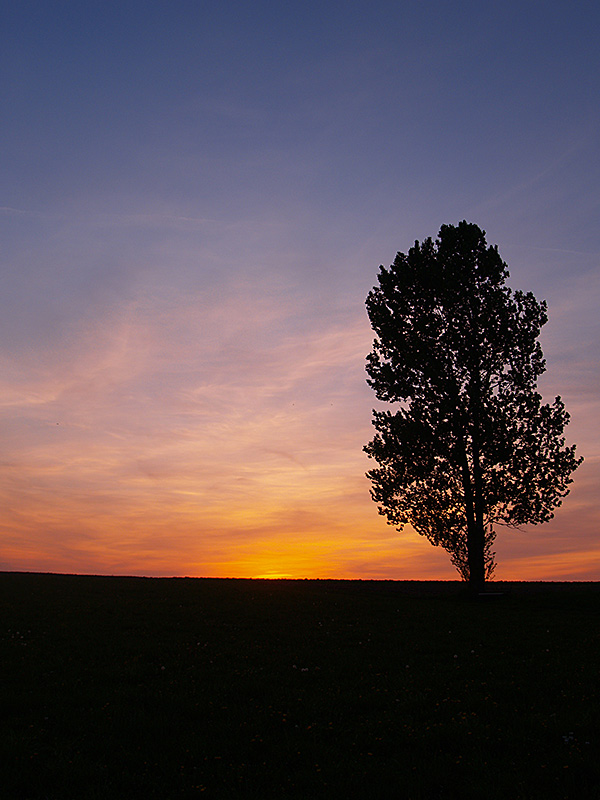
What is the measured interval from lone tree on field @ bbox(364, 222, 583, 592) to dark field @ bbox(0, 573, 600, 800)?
35.1ft

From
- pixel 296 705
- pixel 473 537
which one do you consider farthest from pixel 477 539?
pixel 296 705

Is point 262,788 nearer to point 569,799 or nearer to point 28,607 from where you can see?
point 569,799

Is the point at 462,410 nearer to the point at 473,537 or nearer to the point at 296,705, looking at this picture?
the point at 473,537

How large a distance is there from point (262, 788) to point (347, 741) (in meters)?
2.48

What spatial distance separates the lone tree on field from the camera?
117 feet

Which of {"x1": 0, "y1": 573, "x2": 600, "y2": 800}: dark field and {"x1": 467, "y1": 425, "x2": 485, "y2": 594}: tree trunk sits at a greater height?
{"x1": 467, "y1": 425, "x2": 485, "y2": 594}: tree trunk

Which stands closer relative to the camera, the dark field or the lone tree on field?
the dark field

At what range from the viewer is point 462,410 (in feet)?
119

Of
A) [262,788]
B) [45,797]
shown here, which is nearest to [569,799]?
[262,788]

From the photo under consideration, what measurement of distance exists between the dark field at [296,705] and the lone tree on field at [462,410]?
1070 cm

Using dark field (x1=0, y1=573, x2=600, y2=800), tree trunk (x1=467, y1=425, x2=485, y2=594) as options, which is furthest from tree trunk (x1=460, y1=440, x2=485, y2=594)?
dark field (x1=0, y1=573, x2=600, y2=800)

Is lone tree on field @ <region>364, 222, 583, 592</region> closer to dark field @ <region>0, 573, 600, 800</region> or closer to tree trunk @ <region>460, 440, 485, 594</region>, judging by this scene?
tree trunk @ <region>460, 440, 485, 594</region>

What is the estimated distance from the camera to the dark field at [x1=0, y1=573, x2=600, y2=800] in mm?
9945

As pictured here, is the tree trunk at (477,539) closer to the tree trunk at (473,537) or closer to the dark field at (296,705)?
the tree trunk at (473,537)
